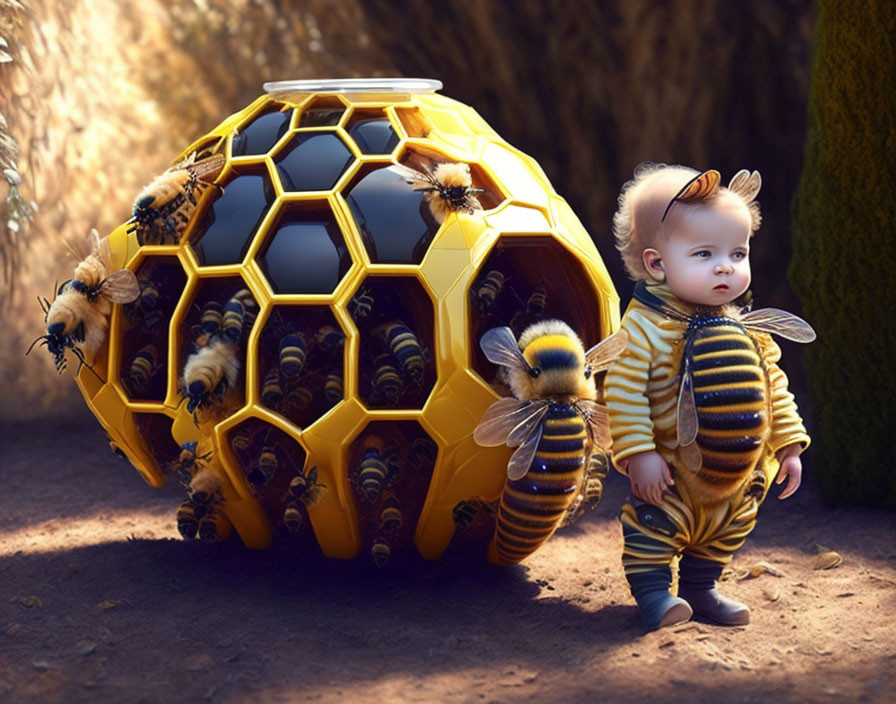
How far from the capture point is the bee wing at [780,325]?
125 inches

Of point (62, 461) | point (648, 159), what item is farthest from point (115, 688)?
point (648, 159)

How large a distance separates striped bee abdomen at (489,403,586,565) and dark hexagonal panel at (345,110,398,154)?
96 cm

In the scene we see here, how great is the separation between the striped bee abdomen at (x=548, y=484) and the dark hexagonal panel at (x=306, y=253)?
0.71 m

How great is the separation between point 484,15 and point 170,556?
11.0 feet

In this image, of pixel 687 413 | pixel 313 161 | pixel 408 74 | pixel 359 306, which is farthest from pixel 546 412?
pixel 408 74

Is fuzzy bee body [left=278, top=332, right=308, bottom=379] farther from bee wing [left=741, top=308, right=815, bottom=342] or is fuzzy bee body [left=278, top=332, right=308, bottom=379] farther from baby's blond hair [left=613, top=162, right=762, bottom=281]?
bee wing [left=741, top=308, right=815, bottom=342]

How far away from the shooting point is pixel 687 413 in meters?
2.95

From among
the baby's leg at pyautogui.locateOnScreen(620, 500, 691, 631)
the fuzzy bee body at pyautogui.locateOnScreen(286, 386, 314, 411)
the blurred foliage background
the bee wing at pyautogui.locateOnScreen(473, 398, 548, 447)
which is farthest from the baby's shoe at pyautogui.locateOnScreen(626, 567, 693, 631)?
the blurred foliage background

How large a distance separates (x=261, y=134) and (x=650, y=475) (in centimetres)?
157

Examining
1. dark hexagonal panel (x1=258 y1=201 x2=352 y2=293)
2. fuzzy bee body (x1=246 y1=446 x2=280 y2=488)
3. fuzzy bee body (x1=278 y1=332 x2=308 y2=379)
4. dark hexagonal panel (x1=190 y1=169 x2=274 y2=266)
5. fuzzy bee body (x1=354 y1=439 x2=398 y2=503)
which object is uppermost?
dark hexagonal panel (x1=190 y1=169 x2=274 y2=266)

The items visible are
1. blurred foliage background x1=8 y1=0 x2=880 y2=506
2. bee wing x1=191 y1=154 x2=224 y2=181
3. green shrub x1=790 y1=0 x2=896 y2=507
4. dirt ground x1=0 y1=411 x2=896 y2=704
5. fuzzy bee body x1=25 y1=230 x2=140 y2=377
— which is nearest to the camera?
dirt ground x1=0 y1=411 x2=896 y2=704

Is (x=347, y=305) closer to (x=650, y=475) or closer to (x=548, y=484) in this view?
(x=548, y=484)

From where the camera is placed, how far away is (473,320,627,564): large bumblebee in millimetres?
2969

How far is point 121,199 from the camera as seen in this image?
5406mm
